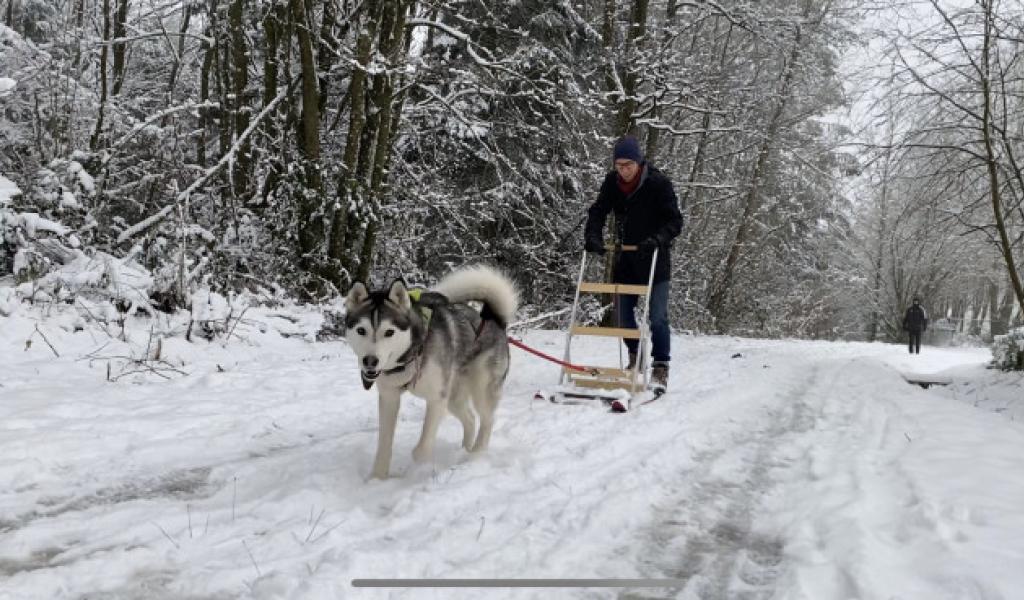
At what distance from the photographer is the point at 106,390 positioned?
4.64 m

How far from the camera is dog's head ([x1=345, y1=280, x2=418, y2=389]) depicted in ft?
10.6

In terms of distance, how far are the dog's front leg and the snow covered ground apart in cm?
10

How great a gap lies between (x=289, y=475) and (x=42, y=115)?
7084mm

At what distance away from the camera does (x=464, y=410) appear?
4008mm

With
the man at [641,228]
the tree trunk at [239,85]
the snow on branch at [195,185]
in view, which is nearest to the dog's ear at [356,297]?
the man at [641,228]

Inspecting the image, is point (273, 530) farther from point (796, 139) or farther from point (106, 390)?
point (796, 139)

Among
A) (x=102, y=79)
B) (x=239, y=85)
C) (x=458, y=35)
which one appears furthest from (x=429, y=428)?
(x=102, y=79)

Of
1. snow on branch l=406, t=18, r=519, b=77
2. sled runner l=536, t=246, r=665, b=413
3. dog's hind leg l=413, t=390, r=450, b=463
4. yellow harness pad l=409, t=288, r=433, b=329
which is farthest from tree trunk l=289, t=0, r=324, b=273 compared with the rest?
dog's hind leg l=413, t=390, r=450, b=463

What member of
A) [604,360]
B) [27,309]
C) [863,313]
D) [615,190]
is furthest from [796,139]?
[863,313]

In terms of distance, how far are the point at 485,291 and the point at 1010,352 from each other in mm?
11918

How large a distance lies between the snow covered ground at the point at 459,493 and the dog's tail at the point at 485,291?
821mm

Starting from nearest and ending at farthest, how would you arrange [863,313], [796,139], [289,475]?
[289,475], [796,139], [863,313]

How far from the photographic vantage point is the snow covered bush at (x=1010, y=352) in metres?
11.4

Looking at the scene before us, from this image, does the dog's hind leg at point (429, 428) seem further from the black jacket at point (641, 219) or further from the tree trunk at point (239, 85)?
the tree trunk at point (239, 85)
